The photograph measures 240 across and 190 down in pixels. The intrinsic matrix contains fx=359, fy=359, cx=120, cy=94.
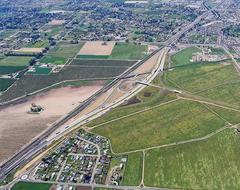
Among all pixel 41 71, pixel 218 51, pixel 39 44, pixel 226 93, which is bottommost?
pixel 39 44

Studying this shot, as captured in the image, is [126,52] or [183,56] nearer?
[183,56]

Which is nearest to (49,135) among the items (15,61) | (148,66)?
(148,66)

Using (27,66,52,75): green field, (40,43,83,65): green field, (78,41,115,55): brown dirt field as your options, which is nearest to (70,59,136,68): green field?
(40,43,83,65): green field

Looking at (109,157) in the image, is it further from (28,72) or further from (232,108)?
(28,72)

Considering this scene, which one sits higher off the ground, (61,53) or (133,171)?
(133,171)

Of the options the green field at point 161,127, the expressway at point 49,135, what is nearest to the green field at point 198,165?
the green field at point 161,127

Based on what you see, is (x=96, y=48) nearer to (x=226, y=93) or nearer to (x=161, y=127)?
(x=226, y=93)

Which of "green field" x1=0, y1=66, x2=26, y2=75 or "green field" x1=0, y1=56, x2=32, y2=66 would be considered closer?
"green field" x1=0, y1=66, x2=26, y2=75

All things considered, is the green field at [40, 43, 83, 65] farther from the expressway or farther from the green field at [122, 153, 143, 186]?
the green field at [122, 153, 143, 186]
